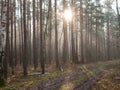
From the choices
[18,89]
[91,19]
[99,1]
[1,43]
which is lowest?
[18,89]

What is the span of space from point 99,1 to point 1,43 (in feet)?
134

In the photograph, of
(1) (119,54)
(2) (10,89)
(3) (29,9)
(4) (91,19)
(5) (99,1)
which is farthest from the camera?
(1) (119,54)

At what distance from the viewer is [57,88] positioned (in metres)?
11.5

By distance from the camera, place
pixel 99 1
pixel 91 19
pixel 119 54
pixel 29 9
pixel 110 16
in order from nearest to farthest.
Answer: pixel 29 9 < pixel 91 19 < pixel 99 1 < pixel 110 16 < pixel 119 54

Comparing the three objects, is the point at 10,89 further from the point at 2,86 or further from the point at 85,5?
the point at 85,5

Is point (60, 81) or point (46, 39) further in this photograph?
point (46, 39)

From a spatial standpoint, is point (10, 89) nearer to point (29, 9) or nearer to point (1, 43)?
point (1, 43)

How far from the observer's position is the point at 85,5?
4134 centimetres

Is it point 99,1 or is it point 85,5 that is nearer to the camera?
point 85,5

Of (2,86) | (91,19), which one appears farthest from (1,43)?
(91,19)

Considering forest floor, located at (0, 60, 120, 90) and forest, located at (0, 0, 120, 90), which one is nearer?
forest floor, located at (0, 60, 120, 90)

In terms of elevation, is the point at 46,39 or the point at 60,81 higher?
the point at 46,39

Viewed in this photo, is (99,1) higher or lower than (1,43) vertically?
higher

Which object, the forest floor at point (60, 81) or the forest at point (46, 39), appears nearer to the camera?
the forest floor at point (60, 81)
